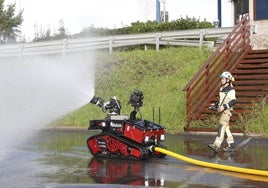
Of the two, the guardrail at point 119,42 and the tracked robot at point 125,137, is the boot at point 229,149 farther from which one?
the guardrail at point 119,42

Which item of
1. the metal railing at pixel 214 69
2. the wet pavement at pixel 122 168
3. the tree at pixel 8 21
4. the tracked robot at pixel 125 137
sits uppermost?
the tree at pixel 8 21

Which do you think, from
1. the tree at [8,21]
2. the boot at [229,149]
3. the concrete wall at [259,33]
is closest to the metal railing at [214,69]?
the concrete wall at [259,33]

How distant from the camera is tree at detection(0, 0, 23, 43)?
38.4m

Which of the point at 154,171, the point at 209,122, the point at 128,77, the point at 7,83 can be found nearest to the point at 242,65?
the point at 209,122

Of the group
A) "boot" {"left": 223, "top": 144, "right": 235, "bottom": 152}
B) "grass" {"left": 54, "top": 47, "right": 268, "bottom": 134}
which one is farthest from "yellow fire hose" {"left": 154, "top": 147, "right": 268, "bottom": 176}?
"grass" {"left": 54, "top": 47, "right": 268, "bottom": 134}

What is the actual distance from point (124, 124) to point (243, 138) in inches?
184

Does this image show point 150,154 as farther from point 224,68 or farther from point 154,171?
point 224,68

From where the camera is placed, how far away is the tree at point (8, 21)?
38438mm

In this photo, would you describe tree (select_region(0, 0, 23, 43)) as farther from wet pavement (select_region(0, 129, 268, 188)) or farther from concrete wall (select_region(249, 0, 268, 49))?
wet pavement (select_region(0, 129, 268, 188))

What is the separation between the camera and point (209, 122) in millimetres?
15820

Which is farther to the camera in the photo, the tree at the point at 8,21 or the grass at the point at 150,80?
the tree at the point at 8,21

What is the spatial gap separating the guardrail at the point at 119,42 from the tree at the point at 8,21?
10.6 meters

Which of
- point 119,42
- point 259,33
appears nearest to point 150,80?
point 259,33

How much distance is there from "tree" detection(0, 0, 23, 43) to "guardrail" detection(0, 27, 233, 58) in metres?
10.6
